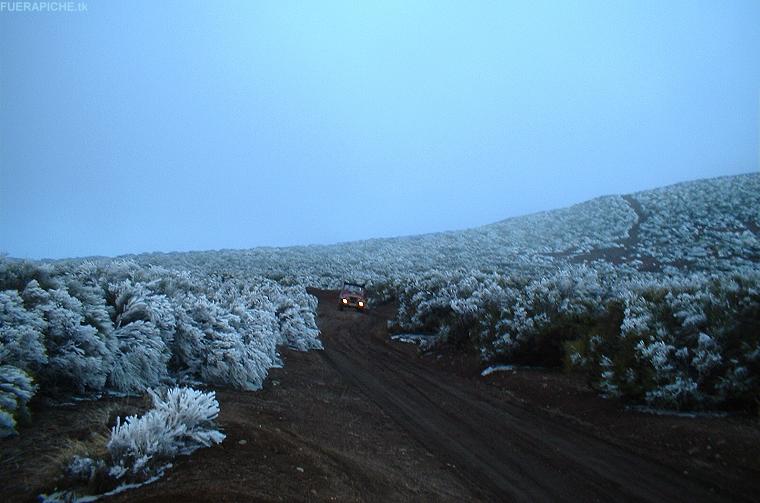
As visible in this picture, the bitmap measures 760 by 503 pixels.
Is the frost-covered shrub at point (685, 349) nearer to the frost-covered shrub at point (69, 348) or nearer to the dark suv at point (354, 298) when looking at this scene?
the frost-covered shrub at point (69, 348)

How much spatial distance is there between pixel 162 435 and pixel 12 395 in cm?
232

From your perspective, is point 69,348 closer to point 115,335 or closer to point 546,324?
point 115,335

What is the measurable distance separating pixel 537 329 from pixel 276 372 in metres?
6.45

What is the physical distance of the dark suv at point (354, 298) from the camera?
27.2 meters

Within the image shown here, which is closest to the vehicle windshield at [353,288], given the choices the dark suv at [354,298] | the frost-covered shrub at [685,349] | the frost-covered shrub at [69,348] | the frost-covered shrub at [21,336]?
the dark suv at [354,298]

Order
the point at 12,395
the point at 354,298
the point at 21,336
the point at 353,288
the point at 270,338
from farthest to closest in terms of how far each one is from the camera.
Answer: the point at 353,288 < the point at 354,298 < the point at 270,338 < the point at 21,336 < the point at 12,395

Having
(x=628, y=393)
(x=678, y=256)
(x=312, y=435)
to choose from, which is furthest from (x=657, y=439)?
(x=678, y=256)

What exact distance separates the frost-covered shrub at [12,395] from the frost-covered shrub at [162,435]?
55.9 inches

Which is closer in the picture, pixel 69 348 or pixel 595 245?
pixel 69 348

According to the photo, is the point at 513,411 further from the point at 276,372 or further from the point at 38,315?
the point at 38,315

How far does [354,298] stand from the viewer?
27375 millimetres

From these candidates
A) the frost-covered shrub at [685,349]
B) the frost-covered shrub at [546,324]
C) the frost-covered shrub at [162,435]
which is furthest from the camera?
the frost-covered shrub at [546,324]

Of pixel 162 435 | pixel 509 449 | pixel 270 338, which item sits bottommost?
pixel 509 449

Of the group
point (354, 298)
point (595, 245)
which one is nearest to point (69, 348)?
point (354, 298)
